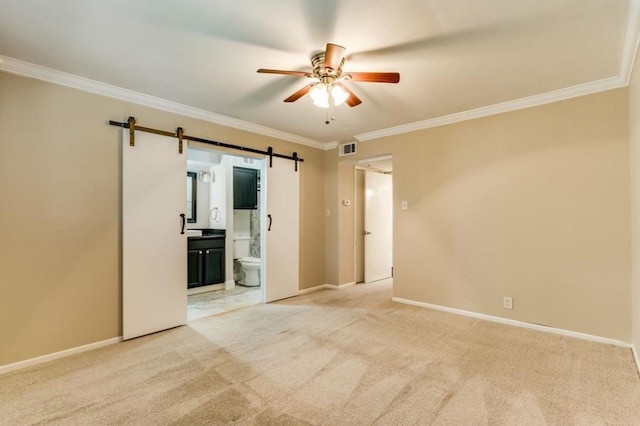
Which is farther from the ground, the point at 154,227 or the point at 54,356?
the point at 154,227

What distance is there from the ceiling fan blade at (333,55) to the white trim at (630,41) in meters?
1.69

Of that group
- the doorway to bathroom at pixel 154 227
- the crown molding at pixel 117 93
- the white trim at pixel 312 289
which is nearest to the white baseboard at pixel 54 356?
the doorway to bathroom at pixel 154 227

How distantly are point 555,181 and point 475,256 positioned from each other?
1109mm

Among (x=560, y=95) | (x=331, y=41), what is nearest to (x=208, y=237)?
(x=331, y=41)

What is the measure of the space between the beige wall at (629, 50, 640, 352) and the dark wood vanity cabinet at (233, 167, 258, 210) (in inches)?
192

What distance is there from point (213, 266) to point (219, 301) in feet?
2.38

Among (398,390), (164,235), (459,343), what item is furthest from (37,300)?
(459,343)

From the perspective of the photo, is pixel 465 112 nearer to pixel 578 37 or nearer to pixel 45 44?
pixel 578 37

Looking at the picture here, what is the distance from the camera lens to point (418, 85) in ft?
9.41

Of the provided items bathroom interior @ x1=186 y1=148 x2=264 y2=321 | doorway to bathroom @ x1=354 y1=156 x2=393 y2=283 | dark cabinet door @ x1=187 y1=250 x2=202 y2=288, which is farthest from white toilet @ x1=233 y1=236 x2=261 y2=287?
doorway to bathroom @ x1=354 y1=156 x2=393 y2=283

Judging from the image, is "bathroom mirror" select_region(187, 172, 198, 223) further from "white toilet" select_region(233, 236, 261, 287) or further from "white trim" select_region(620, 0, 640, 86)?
"white trim" select_region(620, 0, 640, 86)

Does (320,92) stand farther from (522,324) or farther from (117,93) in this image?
(522,324)

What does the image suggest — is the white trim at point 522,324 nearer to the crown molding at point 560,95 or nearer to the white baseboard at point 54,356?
the crown molding at point 560,95

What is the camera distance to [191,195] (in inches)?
208
